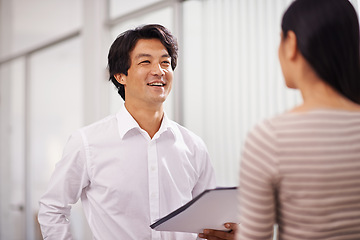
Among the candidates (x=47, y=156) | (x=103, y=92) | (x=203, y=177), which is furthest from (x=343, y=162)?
(x=47, y=156)

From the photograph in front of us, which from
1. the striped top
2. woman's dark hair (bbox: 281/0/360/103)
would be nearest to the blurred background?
woman's dark hair (bbox: 281/0/360/103)

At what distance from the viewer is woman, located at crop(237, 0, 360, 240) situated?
0.78 m

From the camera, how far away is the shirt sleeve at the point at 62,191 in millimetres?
1612

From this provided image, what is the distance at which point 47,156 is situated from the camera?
4.42 metres

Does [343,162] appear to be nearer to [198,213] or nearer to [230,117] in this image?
→ [198,213]

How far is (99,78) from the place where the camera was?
11.9ft

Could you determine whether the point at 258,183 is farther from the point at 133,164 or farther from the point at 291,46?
the point at 133,164

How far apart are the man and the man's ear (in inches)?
33.6

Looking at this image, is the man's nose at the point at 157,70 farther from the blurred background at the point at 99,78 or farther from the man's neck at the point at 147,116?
the blurred background at the point at 99,78

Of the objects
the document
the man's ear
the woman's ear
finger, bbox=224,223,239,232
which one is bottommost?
finger, bbox=224,223,239,232

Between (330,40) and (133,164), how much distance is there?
1.01 meters

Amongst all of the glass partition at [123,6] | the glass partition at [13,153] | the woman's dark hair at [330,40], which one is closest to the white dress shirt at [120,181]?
the woman's dark hair at [330,40]

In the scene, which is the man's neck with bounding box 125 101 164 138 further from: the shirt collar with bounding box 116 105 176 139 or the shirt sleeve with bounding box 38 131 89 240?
the shirt sleeve with bounding box 38 131 89 240

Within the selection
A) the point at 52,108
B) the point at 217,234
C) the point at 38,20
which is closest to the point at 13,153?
the point at 52,108
